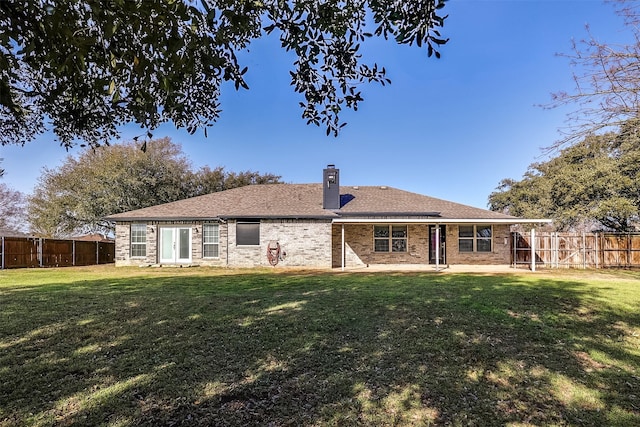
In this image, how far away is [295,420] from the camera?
308 centimetres

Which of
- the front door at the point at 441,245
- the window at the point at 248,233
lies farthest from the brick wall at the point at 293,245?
the front door at the point at 441,245

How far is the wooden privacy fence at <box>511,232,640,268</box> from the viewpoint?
17.6 metres

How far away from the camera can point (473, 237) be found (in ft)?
58.5

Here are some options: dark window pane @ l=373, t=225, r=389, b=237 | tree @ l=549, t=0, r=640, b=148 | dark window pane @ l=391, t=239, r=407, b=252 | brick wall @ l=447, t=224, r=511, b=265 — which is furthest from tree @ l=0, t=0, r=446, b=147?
brick wall @ l=447, t=224, r=511, b=265

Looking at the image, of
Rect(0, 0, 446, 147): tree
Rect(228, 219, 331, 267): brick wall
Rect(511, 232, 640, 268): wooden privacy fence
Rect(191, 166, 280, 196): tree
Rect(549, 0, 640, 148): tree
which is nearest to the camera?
Rect(0, 0, 446, 147): tree

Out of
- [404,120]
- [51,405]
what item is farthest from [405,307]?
[404,120]

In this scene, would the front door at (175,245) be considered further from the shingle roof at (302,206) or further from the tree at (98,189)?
the tree at (98,189)

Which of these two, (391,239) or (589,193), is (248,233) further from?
(589,193)

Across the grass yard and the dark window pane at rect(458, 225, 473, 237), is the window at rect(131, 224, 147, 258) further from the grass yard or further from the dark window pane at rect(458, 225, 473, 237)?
the dark window pane at rect(458, 225, 473, 237)

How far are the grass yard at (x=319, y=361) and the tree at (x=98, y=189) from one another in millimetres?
20196

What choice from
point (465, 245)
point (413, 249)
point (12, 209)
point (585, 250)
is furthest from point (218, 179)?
point (585, 250)

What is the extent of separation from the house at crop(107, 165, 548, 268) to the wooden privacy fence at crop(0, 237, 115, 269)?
15.9ft

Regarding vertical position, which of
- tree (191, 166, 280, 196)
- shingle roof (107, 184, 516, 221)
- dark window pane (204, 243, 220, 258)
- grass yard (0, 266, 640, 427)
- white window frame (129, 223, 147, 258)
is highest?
tree (191, 166, 280, 196)

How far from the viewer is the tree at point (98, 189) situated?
25766 millimetres
